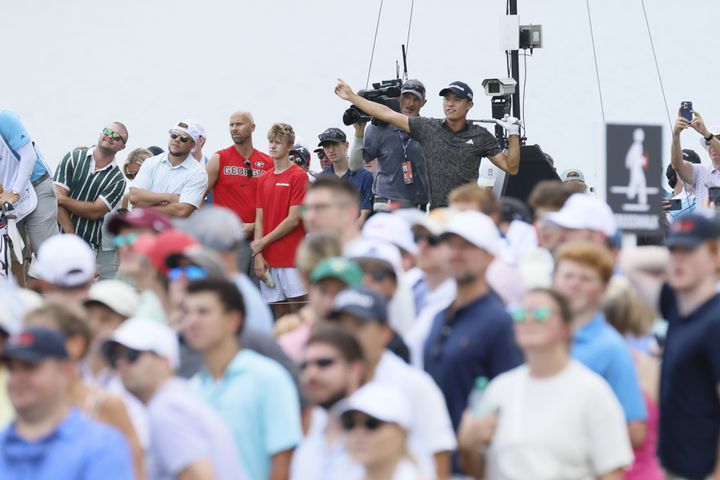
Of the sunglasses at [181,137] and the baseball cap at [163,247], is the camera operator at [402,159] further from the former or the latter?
the baseball cap at [163,247]

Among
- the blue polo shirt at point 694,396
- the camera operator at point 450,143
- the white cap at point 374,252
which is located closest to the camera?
the blue polo shirt at point 694,396

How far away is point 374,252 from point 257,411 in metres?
0.99

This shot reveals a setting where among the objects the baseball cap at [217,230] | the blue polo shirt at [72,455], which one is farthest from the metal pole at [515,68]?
the blue polo shirt at [72,455]

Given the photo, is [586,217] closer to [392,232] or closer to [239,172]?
[392,232]

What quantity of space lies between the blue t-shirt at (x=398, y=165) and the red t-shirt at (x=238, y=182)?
745 millimetres

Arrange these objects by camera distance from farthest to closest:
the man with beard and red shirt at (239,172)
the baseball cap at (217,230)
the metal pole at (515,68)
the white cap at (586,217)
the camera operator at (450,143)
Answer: the metal pole at (515,68)
the man with beard and red shirt at (239,172)
the camera operator at (450,143)
the white cap at (586,217)
the baseball cap at (217,230)

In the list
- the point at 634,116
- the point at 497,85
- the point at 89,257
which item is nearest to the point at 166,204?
the point at 497,85

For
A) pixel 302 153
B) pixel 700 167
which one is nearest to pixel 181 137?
pixel 302 153

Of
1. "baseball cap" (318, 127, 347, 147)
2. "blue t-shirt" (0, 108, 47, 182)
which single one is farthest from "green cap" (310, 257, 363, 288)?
"baseball cap" (318, 127, 347, 147)

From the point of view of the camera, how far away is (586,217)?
537 centimetres

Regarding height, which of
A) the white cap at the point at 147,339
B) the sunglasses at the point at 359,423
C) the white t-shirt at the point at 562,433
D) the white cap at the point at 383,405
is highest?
the white cap at the point at 147,339

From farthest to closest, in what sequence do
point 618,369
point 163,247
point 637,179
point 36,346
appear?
point 637,179 → point 163,247 → point 618,369 → point 36,346

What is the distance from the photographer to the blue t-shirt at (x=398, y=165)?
9484mm

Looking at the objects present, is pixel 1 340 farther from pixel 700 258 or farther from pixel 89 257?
pixel 700 258
